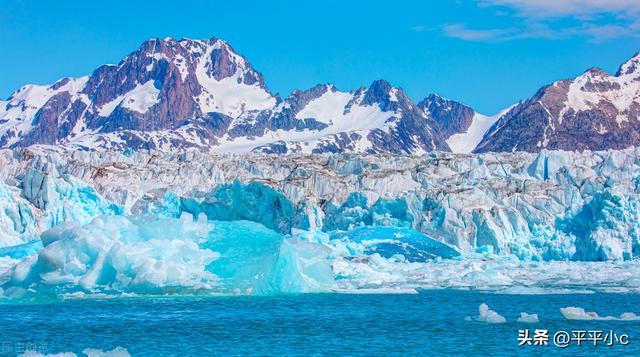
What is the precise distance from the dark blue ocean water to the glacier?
1.22 metres

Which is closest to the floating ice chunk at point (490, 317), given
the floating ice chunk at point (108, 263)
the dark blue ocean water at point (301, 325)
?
the dark blue ocean water at point (301, 325)

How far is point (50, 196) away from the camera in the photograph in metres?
56.9

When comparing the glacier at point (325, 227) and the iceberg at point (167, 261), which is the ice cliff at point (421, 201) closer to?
the glacier at point (325, 227)

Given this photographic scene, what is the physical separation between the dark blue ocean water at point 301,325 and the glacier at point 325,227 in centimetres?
122

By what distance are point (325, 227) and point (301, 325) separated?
3198 centimetres

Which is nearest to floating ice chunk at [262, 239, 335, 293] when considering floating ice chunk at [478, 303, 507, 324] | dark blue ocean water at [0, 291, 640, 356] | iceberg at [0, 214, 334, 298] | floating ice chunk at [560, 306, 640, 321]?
iceberg at [0, 214, 334, 298]

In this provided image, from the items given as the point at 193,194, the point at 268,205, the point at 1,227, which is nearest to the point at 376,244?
the point at 268,205

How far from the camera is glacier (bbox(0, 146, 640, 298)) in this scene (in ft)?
106

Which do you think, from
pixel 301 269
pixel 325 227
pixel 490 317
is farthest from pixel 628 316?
pixel 325 227

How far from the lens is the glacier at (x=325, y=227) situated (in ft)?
106

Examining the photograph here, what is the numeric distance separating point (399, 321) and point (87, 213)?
3522 centimetres

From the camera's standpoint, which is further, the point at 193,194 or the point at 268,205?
the point at 193,194

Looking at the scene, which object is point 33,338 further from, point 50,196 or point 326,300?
point 50,196

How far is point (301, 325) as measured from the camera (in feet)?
89.9
